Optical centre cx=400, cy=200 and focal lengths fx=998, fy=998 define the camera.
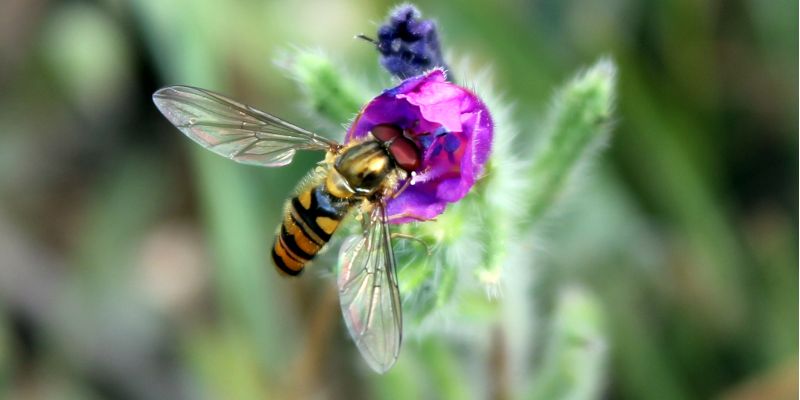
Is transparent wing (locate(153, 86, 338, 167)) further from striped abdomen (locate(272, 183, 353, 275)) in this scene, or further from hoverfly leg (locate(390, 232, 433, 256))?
hoverfly leg (locate(390, 232, 433, 256))

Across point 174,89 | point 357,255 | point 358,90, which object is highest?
point 358,90

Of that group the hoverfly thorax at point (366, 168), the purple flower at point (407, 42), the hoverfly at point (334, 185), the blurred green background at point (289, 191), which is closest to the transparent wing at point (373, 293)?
the hoverfly at point (334, 185)

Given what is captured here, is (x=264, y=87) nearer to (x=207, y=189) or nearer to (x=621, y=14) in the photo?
(x=207, y=189)

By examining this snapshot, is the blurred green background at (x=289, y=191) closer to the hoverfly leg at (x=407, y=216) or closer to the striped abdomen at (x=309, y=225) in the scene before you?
the striped abdomen at (x=309, y=225)

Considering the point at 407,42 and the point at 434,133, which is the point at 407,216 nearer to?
the point at 434,133

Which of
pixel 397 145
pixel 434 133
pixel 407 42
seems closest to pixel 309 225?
pixel 397 145

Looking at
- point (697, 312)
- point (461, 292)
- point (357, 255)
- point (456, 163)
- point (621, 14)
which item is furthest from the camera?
point (621, 14)

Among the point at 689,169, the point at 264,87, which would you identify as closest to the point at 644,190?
the point at 689,169
